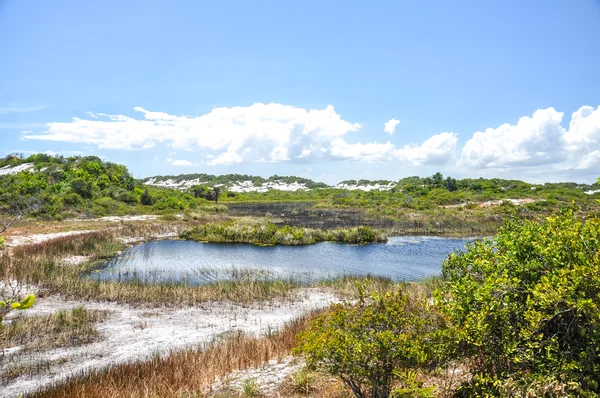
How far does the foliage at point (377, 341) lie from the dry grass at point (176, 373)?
3142 millimetres

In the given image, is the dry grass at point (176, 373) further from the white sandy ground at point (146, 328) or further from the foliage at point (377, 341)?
the foliage at point (377, 341)

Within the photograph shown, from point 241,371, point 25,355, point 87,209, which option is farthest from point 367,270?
point 87,209

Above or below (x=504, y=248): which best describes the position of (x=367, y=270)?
below

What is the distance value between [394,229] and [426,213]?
19.0 metres

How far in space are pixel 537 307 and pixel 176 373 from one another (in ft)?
22.2

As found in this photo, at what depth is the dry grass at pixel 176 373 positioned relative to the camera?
671 centimetres

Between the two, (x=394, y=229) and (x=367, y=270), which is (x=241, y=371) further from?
(x=394, y=229)

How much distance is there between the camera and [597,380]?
13.3 ft

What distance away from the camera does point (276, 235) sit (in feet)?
113

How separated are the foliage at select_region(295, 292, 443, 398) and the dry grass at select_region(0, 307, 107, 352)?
29.9ft

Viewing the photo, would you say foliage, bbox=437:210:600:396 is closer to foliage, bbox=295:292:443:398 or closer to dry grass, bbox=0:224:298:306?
foliage, bbox=295:292:443:398

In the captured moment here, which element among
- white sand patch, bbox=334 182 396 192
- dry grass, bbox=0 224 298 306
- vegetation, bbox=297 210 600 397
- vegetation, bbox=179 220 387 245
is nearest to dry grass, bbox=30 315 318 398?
vegetation, bbox=297 210 600 397

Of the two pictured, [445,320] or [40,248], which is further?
[40,248]

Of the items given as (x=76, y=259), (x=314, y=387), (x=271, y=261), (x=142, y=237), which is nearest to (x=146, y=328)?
(x=314, y=387)
